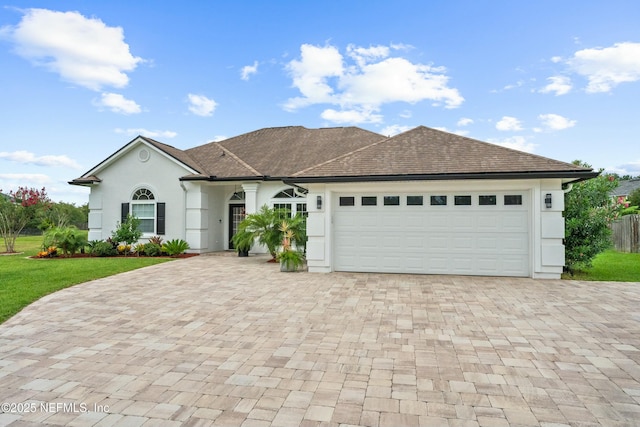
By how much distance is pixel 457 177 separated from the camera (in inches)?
350

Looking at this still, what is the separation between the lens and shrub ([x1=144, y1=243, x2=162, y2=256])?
14.1 metres

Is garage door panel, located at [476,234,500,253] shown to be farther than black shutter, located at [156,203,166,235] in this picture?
No

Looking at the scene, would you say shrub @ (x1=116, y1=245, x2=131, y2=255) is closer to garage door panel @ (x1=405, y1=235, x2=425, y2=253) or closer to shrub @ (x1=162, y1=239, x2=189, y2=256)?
shrub @ (x1=162, y1=239, x2=189, y2=256)

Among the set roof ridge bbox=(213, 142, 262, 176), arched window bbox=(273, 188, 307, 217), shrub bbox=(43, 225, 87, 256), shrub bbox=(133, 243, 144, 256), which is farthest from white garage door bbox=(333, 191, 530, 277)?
shrub bbox=(43, 225, 87, 256)

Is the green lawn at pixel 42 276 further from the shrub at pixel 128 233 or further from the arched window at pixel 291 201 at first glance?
the arched window at pixel 291 201

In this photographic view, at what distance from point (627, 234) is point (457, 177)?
13721 mm

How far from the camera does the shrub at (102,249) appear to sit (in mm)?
14344

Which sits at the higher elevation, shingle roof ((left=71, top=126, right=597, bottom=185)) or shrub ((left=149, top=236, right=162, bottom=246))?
shingle roof ((left=71, top=126, right=597, bottom=185))

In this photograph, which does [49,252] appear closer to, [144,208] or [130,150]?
[144,208]

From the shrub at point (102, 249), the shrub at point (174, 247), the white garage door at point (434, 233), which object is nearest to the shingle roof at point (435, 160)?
the white garage door at point (434, 233)

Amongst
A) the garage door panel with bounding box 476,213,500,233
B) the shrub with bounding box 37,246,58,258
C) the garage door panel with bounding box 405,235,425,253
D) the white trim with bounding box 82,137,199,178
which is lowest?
the shrub with bounding box 37,246,58,258

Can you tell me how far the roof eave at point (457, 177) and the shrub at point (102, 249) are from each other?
9.37m

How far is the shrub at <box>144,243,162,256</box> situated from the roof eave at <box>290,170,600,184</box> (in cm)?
754

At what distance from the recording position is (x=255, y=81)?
56.2ft
